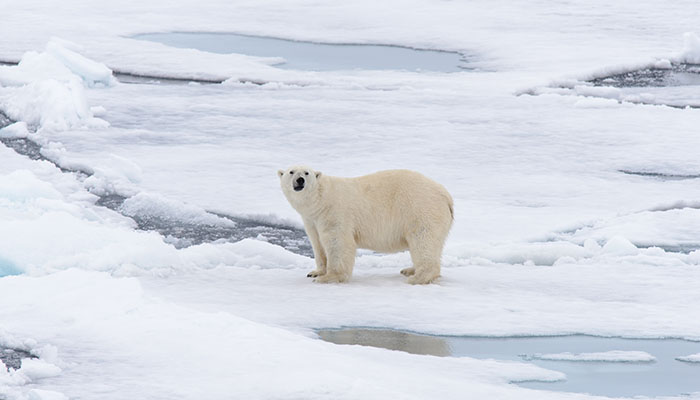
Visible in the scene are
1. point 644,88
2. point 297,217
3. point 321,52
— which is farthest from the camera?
point 321,52

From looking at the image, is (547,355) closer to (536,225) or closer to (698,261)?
(698,261)

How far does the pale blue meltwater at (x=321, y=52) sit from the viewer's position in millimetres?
12203

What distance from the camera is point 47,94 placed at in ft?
29.1

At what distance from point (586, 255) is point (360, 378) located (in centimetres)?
Result: 244

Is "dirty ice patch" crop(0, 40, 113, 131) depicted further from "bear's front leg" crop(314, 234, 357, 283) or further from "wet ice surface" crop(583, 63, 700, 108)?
"wet ice surface" crop(583, 63, 700, 108)

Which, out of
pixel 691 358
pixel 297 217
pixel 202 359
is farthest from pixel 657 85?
pixel 202 359

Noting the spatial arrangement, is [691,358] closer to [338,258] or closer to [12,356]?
[338,258]

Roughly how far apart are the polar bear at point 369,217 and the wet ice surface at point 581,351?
75 centimetres

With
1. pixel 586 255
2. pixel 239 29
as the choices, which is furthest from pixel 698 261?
pixel 239 29

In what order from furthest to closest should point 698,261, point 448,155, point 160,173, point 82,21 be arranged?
1. point 82,21
2. point 448,155
3. point 160,173
4. point 698,261

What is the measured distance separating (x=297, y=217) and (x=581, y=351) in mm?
2686

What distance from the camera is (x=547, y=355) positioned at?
3.82 m

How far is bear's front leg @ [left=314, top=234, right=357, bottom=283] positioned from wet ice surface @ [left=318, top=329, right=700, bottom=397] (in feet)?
2.27

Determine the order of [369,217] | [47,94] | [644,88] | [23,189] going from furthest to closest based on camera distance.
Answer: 1. [644,88]
2. [47,94]
3. [23,189]
4. [369,217]
